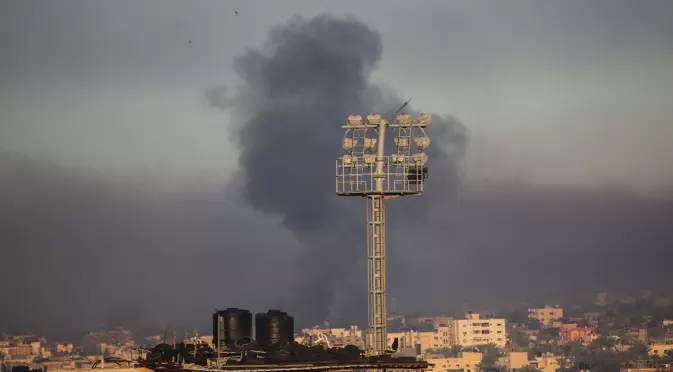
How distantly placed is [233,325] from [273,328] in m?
2.85

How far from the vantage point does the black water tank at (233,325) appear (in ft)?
281

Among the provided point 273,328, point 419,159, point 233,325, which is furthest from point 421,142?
point 233,325

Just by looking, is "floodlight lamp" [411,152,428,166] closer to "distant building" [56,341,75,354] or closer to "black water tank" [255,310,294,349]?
"black water tank" [255,310,294,349]

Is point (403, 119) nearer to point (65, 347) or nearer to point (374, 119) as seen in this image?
point (374, 119)

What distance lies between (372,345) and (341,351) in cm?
163

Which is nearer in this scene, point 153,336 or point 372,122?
point 372,122

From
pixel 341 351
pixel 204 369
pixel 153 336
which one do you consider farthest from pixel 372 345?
pixel 153 336

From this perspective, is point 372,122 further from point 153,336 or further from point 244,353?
point 153,336

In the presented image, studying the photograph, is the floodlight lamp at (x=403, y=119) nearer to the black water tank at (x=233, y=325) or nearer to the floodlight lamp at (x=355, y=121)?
the floodlight lamp at (x=355, y=121)

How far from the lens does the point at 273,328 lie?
84.0 m

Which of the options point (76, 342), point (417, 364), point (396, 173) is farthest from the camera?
point (76, 342)

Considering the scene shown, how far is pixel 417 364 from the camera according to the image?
75.1m

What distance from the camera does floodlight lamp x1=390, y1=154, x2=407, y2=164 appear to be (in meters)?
80.0

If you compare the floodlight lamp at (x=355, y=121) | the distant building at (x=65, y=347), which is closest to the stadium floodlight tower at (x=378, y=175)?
the floodlight lamp at (x=355, y=121)
